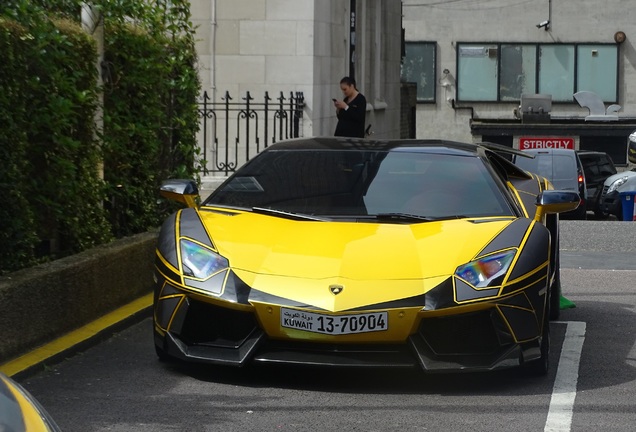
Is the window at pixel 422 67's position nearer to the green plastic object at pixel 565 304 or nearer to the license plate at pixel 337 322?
the green plastic object at pixel 565 304

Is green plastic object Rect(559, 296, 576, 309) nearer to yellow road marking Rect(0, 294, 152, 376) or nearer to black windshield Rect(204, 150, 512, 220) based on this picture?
black windshield Rect(204, 150, 512, 220)

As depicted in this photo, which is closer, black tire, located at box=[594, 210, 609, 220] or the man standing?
the man standing

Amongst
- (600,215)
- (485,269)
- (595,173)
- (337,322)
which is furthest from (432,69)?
(337,322)

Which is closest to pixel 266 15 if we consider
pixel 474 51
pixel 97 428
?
pixel 97 428

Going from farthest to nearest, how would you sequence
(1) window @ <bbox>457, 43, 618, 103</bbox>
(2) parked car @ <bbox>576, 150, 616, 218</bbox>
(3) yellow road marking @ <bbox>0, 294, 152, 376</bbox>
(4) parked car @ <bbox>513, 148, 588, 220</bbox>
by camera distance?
(1) window @ <bbox>457, 43, 618, 103</bbox>, (2) parked car @ <bbox>576, 150, 616, 218</bbox>, (4) parked car @ <bbox>513, 148, 588, 220</bbox>, (3) yellow road marking @ <bbox>0, 294, 152, 376</bbox>

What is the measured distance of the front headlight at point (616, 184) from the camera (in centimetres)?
2734

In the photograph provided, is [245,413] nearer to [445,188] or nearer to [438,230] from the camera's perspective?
[438,230]

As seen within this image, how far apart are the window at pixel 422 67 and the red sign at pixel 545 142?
14862 mm

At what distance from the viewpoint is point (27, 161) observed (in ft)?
27.5

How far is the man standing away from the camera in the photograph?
19.7 meters

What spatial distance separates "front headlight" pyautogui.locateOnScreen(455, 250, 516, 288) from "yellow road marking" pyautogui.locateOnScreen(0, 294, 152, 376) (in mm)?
2401

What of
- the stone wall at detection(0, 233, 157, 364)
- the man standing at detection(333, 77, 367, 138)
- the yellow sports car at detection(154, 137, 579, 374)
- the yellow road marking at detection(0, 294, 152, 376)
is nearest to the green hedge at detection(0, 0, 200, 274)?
the stone wall at detection(0, 233, 157, 364)

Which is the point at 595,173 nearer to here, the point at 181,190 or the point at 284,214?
the point at 181,190

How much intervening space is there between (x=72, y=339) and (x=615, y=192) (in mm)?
20797
